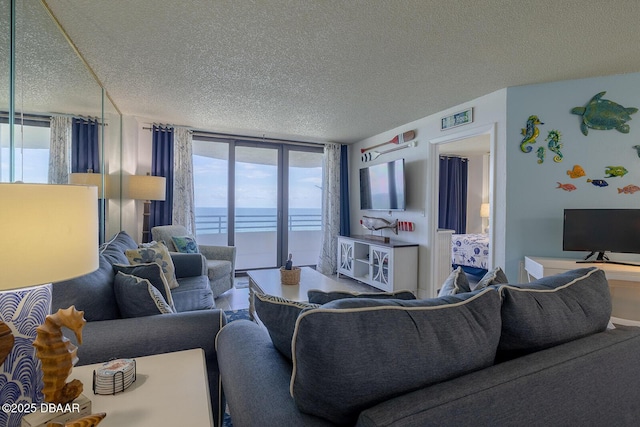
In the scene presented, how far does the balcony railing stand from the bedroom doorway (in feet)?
7.65

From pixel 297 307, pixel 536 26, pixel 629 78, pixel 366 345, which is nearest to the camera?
pixel 366 345

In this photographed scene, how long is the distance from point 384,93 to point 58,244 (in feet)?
9.85

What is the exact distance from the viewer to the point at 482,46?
2.17m

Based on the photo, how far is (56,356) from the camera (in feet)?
2.27

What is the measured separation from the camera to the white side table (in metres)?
0.82

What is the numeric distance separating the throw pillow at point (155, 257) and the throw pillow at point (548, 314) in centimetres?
232

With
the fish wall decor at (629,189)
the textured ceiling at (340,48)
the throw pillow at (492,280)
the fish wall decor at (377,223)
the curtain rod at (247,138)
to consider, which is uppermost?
the textured ceiling at (340,48)

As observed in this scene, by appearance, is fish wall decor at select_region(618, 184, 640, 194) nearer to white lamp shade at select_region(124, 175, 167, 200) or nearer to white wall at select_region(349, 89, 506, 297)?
white wall at select_region(349, 89, 506, 297)

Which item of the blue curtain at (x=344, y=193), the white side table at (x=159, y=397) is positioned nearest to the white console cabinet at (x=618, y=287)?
the white side table at (x=159, y=397)

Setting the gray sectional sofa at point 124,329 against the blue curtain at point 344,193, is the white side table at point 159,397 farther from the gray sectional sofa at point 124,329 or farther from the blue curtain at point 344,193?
the blue curtain at point 344,193

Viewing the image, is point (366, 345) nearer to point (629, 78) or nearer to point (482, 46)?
point (482, 46)

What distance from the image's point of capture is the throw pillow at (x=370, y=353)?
647 mm

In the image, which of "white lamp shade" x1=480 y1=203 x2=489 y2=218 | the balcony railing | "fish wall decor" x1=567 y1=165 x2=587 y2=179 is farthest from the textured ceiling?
"white lamp shade" x1=480 y1=203 x2=489 y2=218

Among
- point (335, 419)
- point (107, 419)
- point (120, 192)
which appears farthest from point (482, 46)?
point (120, 192)
